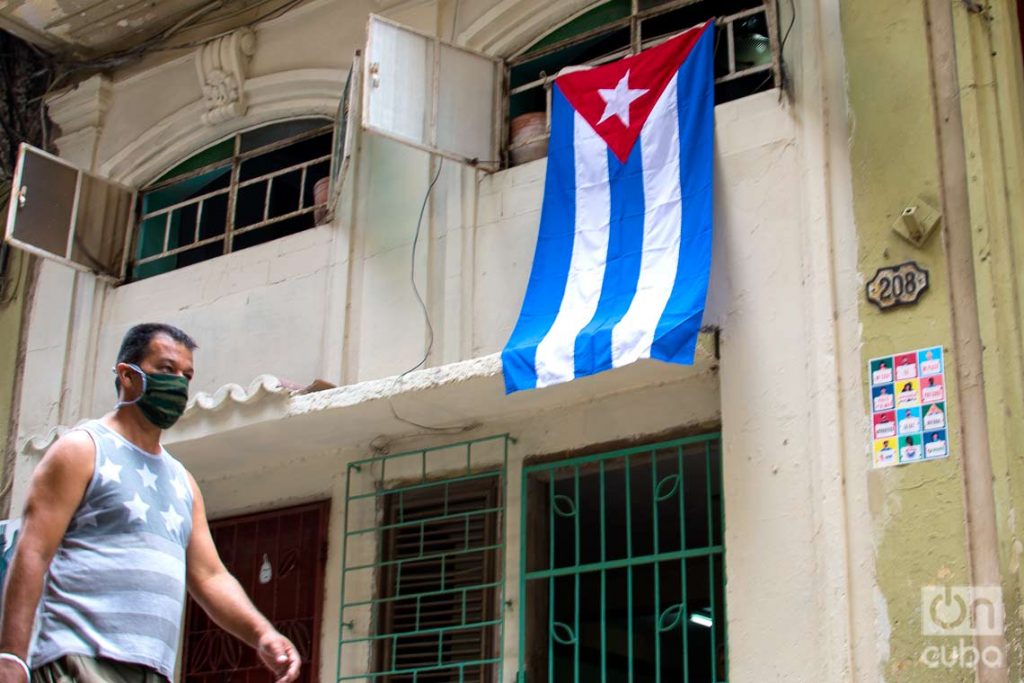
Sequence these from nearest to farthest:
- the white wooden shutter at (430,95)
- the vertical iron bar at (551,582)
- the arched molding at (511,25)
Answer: the vertical iron bar at (551,582) < the white wooden shutter at (430,95) < the arched molding at (511,25)

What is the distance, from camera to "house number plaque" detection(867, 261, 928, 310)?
21.5ft

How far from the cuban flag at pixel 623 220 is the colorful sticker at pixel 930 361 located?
0.96 m

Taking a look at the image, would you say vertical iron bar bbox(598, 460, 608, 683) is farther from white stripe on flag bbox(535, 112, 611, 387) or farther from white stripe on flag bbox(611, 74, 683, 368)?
white stripe on flag bbox(611, 74, 683, 368)

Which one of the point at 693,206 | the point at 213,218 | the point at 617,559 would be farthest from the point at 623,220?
the point at 213,218

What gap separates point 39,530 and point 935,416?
12.2 feet

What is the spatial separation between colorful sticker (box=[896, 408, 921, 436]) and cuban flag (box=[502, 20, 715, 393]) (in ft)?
3.01

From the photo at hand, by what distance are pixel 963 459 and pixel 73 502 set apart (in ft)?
11.8

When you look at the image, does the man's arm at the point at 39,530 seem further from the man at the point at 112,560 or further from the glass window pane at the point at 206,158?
the glass window pane at the point at 206,158

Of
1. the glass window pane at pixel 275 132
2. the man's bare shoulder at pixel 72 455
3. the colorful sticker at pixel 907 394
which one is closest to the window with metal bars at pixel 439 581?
the colorful sticker at pixel 907 394

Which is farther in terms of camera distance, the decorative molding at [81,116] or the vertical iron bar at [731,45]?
the decorative molding at [81,116]

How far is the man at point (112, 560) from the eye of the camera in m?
4.09

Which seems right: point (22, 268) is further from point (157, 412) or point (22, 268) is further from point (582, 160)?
point (157, 412)

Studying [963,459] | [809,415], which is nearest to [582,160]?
[809,415]

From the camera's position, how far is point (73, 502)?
4.25 meters
